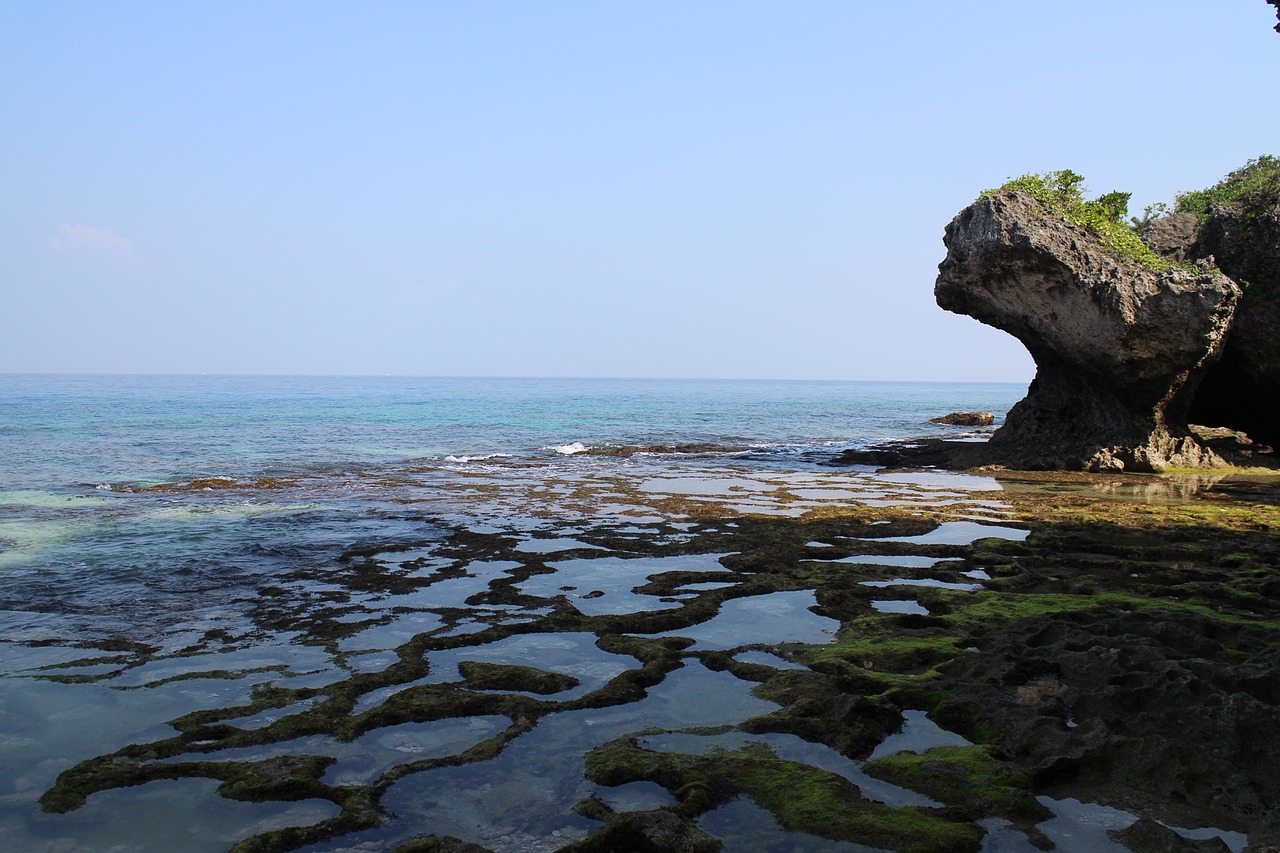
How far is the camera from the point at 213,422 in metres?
40.1

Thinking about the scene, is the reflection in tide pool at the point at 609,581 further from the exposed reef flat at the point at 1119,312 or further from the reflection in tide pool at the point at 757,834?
the exposed reef flat at the point at 1119,312

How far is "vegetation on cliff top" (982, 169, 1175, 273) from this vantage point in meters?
19.5

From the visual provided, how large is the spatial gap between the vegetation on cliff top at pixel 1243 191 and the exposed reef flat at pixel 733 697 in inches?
568

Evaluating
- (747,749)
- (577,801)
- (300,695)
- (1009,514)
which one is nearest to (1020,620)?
(747,749)

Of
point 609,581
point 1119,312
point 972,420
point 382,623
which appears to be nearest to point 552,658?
point 382,623

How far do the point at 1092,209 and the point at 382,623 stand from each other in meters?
20.5

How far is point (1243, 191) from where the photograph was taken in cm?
2130

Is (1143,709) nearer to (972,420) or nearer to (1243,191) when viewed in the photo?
(1243,191)

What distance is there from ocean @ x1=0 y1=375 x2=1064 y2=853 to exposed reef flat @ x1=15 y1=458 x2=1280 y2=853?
36 millimetres

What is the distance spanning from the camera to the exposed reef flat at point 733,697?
4148 millimetres

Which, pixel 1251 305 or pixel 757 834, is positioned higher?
pixel 1251 305

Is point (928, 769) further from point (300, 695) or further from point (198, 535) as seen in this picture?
point (198, 535)

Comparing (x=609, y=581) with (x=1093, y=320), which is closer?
(x=609, y=581)

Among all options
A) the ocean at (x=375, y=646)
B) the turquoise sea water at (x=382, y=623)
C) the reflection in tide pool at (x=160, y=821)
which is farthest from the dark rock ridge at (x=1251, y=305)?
the reflection in tide pool at (x=160, y=821)
